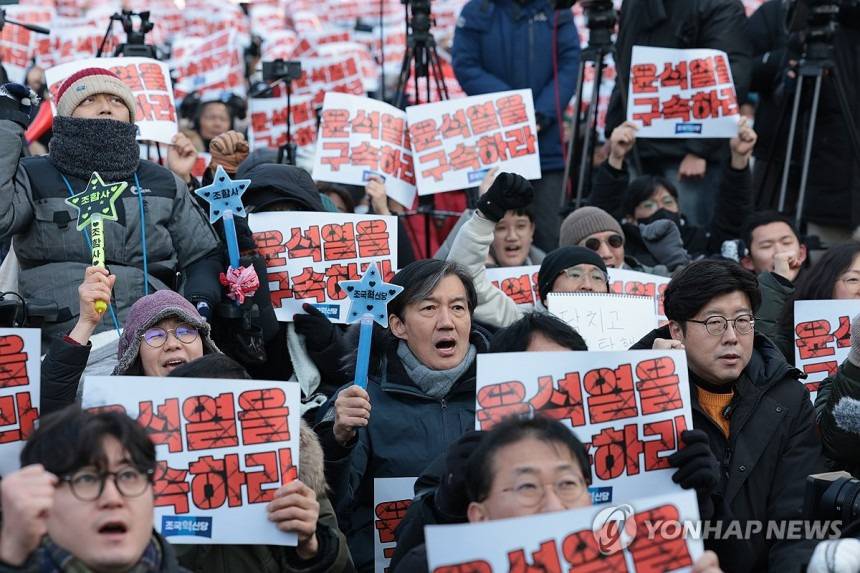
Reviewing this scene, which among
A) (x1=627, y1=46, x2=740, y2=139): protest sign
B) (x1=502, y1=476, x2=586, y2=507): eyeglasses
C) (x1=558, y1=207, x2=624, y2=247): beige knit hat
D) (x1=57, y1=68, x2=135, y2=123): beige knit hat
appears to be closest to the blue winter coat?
(x1=627, y1=46, x2=740, y2=139): protest sign

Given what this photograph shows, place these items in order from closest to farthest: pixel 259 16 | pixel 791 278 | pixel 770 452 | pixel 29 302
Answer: pixel 770 452
pixel 29 302
pixel 791 278
pixel 259 16

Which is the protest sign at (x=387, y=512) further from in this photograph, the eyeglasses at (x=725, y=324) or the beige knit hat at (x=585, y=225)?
the beige knit hat at (x=585, y=225)

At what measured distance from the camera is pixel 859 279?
6.03 metres

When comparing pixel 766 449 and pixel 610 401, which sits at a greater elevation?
pixel 610 401

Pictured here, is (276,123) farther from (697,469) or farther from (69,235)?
(697,469)

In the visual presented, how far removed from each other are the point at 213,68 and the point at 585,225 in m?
6.28

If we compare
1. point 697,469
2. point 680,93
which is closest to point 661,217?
point 680,93

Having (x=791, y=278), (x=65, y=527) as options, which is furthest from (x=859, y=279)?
(x=65, y=527)

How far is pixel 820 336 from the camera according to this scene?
18.6 feet

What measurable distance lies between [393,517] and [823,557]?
190 centimetres

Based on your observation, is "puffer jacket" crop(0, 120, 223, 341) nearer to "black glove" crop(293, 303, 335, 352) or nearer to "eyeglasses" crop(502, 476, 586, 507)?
"black glove" crop(293, 303, 335, 352)

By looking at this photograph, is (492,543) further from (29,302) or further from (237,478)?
(29,302)

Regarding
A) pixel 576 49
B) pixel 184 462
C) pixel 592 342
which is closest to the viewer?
pixel 184 462

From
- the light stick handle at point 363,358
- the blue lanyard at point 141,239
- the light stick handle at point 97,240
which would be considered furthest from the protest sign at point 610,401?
the blue lanyard at point 141,239
